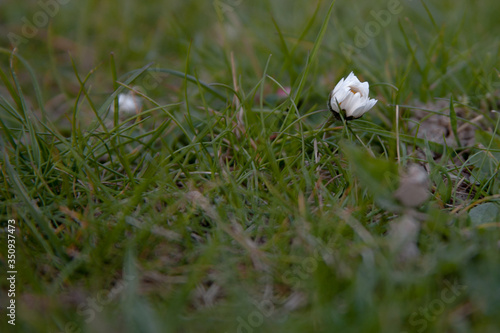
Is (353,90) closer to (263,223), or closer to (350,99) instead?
(350,99)

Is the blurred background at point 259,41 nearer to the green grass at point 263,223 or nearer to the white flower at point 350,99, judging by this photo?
the green grass at point 263,223

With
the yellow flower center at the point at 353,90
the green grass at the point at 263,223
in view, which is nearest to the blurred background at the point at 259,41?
the green grass at the point at 263,223

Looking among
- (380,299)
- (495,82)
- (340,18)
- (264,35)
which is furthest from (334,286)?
(340,18)

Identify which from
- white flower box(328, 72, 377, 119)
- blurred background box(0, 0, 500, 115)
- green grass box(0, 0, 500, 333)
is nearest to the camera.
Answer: green grass box(0, 0, 500, 333)

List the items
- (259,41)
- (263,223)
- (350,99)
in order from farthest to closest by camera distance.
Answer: (259,41)
(350,99)
(263,223)

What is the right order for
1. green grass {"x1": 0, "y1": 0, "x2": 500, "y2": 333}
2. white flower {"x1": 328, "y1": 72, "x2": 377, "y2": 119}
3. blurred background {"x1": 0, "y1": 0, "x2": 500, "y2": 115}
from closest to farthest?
green grass {"x1": 0, "y1": 0, "x2": 500, "y2": 333}
white flower {"x1": 328, "y1": 72, "x2": 377, "y2": 119}
blurred background {"x1": 0, "y1": 0, "x2": 500, "y2": 115}

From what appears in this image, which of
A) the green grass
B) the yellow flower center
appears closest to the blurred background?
the green grass

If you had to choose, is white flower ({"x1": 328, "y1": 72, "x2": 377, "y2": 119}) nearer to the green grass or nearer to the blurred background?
the green grass

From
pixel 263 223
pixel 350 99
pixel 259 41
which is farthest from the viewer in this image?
pixel 259 41

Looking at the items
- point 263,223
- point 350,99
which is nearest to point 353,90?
point 350,99

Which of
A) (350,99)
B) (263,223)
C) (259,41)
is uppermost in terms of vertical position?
(259,41)
